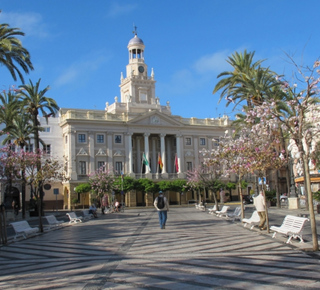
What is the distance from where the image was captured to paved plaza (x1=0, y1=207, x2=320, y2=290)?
26.3 feet

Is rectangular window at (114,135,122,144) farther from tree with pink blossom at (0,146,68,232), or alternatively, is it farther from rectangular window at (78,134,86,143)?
tree with pink blossom at (0,146,68,232)

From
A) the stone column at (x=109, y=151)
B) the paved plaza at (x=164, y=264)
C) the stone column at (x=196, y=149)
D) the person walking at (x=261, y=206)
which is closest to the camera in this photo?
the paved plaza at (x=164, y=264)

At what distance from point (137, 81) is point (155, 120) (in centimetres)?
813

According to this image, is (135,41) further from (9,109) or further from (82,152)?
(9,109)

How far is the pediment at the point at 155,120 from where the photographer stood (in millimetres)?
67000

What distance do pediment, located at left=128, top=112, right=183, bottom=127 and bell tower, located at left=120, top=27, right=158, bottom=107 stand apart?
3.50 m

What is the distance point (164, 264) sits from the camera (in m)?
10.0

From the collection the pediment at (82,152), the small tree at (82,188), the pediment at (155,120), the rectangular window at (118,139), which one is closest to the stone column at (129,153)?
the rectangular window at (118,139)

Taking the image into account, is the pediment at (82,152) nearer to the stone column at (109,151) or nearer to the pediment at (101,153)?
the pediment at (101,153)

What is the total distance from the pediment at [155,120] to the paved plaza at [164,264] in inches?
2048

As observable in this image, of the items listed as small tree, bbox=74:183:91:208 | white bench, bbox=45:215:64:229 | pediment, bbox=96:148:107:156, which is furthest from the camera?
pediment, bbox=96:148:107:156

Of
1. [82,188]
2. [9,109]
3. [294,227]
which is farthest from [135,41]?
[294,227]

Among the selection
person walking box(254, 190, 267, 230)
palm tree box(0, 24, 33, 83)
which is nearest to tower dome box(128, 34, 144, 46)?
palm tree box(0, 24, 33, 83)

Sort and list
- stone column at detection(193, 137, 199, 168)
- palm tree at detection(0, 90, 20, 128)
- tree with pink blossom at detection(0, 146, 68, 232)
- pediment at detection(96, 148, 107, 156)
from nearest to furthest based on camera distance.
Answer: tree with pink blossom at detection(0, 146, 68, 232), palm tree at detection(0, 90, 20, 128), pediment at detection(96, 148, 107, 156), stone column at detection(193, 137, 199, 168)
